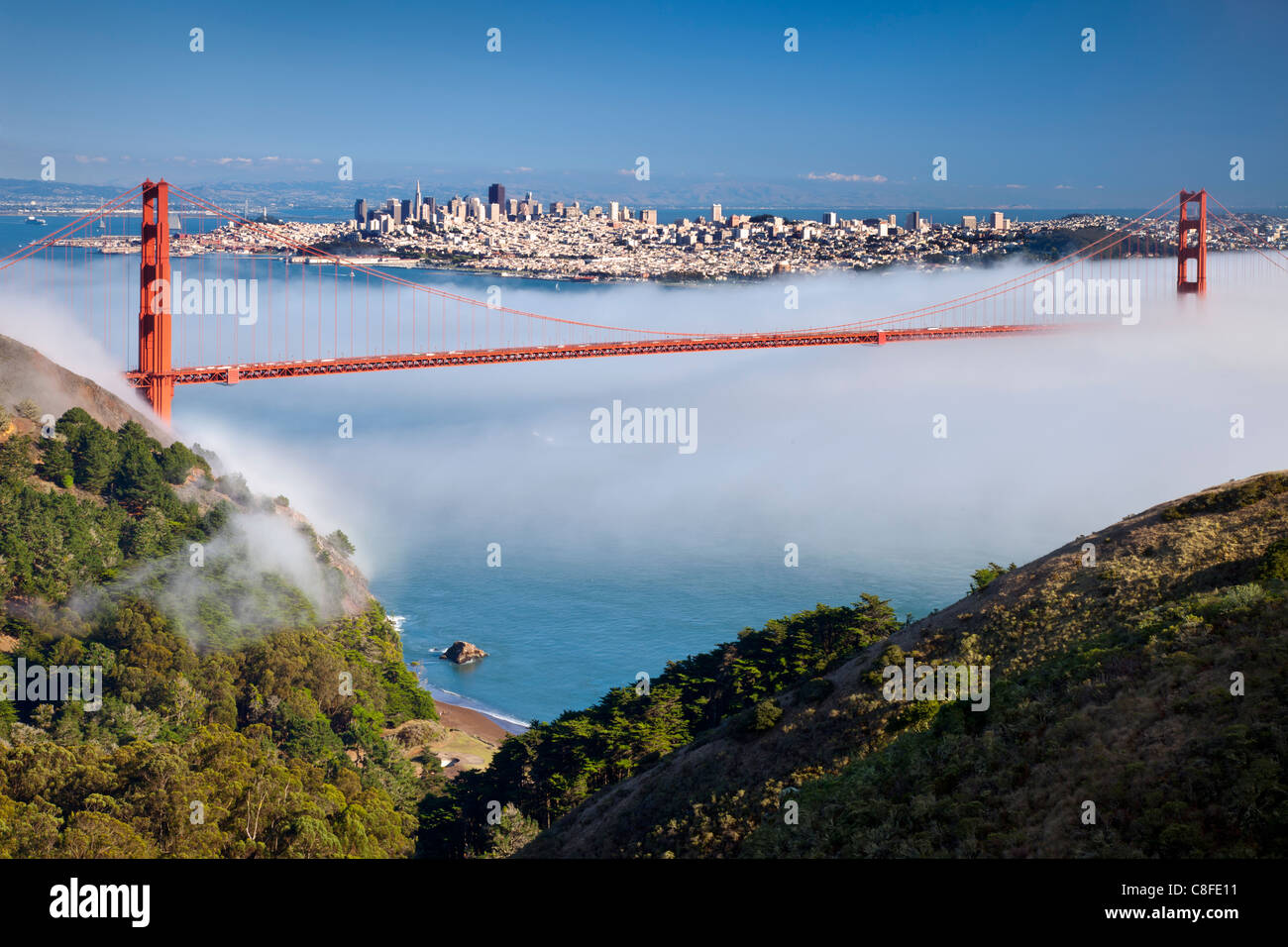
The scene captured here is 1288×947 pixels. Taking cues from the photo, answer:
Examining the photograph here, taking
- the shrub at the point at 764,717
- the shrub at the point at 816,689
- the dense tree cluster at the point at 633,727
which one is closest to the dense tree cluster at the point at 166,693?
the dense tree cluster at the point at 633,727

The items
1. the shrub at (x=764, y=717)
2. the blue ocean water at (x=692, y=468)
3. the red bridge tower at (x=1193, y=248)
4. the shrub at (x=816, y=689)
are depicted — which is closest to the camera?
the shrub at (x=764, y=717)

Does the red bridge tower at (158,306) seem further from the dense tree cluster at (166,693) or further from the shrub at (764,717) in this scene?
the shrub at (764,717)

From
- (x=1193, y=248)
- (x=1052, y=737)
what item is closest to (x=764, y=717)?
(x=1052, y=737)

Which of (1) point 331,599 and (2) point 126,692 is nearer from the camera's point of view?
(2) point 126,692
